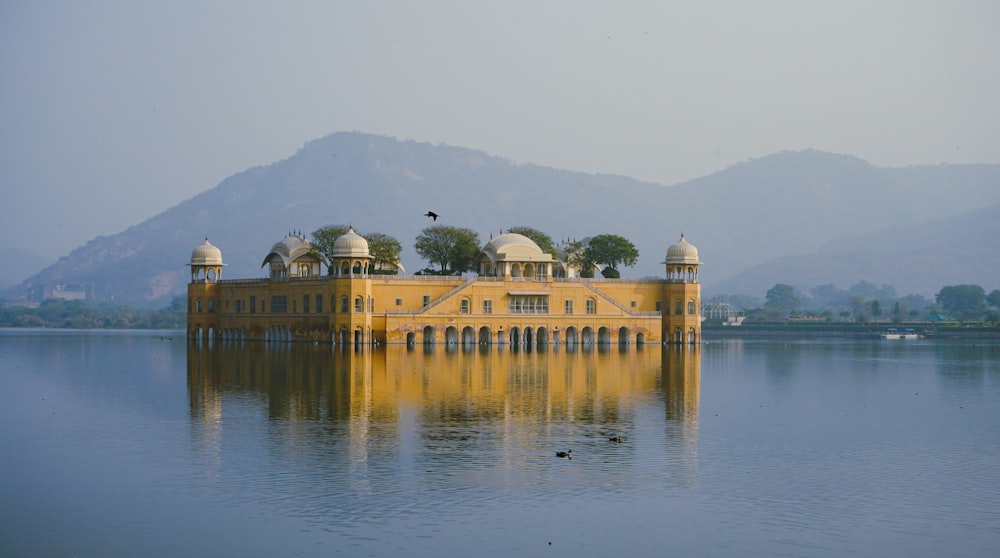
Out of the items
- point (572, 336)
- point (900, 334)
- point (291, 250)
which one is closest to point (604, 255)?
point (572, 336)

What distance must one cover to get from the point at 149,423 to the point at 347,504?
12854 mm

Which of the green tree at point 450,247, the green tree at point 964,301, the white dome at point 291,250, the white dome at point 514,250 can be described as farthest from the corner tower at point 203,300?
the green tree at point 964,301

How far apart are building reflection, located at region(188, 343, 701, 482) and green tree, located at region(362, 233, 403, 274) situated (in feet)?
82.9

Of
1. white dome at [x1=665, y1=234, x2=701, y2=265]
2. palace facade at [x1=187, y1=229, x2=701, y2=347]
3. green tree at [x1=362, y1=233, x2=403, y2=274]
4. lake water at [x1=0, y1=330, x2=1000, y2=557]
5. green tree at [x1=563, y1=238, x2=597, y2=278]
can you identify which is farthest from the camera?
green tree at [x1=563, y1=238, x2=597, y2=278]

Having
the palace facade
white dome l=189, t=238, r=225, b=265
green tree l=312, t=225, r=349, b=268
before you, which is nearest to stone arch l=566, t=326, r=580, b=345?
the palace facade

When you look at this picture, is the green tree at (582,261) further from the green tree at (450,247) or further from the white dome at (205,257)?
the white dome at (205,257)

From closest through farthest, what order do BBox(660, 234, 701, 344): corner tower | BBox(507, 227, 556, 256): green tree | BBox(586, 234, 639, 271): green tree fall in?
BBox(660, 234, 701, 344): corner tower < BBox(507, 227, 556, 256): green tree < BBox(586, 234, 639, 271): green tree

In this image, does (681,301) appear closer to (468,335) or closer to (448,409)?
(468,335)

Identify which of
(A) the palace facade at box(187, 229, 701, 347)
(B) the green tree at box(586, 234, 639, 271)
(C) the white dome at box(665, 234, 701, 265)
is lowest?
(A) the palace facade at box(187, 229, 701, 347)

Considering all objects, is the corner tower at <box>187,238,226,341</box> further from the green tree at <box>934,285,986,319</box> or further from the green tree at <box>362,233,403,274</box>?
the green tree at <box>934,285,986,319</box>

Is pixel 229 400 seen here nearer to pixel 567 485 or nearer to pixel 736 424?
pixel 736 424

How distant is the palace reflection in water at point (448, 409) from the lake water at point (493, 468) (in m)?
0.14

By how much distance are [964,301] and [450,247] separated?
100 metres

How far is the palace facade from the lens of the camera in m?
77.4
